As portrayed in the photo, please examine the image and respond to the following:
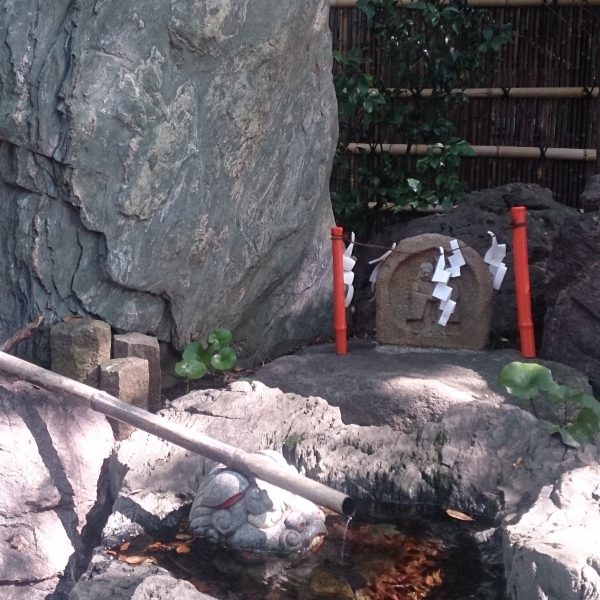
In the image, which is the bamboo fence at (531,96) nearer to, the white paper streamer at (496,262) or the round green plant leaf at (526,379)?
the white paper streamer at (496,262)

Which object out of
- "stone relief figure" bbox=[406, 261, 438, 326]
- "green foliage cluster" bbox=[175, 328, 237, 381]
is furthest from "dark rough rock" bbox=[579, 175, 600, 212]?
"green foliage cluster" bbox=[175, 328, 237, 381]

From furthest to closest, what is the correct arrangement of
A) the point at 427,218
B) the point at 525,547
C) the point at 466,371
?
the point at 427,218
the point at 466,371
the point at 525,547

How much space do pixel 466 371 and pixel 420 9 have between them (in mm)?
3059

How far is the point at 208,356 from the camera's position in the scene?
184 inches

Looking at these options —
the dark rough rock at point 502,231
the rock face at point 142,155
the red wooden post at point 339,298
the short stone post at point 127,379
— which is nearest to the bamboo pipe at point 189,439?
the short stone post at point 127,379

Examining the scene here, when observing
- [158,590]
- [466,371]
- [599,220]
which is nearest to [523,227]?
[599,220]

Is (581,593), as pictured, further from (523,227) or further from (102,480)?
(523,227)

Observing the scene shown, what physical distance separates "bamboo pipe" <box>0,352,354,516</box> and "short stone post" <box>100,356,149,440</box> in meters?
0.38

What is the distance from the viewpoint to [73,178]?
4195mm

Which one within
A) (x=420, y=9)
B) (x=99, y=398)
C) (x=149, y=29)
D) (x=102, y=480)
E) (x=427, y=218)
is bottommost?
(x=102, y=480)

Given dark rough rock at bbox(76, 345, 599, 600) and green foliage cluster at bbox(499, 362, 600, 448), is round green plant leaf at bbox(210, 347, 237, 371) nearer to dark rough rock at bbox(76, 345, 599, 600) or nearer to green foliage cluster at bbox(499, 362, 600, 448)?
dark rough rock at bbox(76, 345, 599, 600)

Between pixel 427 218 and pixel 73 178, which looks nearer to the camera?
pixel 73 178

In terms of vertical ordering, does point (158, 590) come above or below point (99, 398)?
below

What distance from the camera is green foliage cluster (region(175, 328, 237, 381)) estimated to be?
4.53 metres
